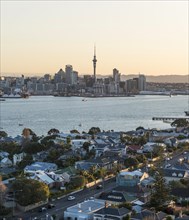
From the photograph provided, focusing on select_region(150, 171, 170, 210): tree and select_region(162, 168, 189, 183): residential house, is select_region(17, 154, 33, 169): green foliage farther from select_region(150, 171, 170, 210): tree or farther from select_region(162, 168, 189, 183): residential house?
select_region(150, 171, 170, 210): tree

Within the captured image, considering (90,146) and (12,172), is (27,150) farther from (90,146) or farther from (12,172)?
(12,172)

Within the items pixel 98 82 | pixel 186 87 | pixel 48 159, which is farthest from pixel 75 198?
pixel 186 87

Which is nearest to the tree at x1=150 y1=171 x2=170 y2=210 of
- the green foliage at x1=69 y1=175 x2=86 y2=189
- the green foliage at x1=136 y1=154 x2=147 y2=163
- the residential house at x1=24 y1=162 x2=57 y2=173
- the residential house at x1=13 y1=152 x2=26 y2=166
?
the green foliage at x1=69 y1=175 x2=86 y2=189

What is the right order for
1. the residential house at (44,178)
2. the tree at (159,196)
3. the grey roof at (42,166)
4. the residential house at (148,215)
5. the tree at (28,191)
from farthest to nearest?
the grey roof at (42,166) → the residential house at (44,178) → the tree at (28,191) → the tree at (159,196) → the residential house at (148,215)

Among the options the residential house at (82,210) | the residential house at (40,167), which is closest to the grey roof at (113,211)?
the residential house at (82,210)

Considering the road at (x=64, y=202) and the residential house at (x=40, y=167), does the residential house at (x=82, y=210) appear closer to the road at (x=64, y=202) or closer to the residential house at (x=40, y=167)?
the road at (x=64, y=202)

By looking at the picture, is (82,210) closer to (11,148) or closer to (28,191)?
(28,191)

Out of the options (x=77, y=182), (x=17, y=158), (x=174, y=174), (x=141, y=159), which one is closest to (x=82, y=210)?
(x=77, y=182)
